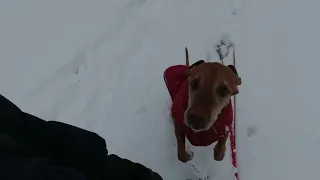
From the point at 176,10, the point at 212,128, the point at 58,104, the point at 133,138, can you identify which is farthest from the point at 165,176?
the point at 176,10

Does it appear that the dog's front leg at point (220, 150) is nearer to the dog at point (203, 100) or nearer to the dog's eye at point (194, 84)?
the dog at point (203, 100)

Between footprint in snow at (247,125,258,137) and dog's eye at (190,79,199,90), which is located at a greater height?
dog's eye at (190,79,199,90)

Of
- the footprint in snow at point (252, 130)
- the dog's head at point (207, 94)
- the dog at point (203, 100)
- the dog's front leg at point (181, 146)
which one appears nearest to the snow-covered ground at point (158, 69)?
the footprint in snow at point (252, 130)

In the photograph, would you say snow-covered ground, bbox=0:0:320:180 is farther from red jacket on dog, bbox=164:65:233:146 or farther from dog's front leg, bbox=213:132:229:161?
red jacket on dog, bbox=164:65:233:146

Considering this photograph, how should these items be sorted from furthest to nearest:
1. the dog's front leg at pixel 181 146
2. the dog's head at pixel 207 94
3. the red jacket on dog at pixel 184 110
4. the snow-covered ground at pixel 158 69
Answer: the snow-covered ground at pixel 158 69 < the dog's front leg at pixel 181 146 < the red jacket on dog at pixel 184 110 < the dog's head at pixel 207 94

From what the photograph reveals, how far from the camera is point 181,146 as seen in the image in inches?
117

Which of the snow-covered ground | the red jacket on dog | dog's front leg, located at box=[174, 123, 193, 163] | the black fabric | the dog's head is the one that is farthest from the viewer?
the snow-covered ground

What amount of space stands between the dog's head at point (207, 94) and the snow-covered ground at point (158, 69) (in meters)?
0.87

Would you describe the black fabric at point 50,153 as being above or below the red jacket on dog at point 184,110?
below

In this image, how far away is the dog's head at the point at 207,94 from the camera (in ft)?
7.90

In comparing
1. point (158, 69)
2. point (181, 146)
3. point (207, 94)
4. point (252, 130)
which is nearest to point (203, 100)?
point (207, 94)

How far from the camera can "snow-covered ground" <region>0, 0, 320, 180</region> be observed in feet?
10.8

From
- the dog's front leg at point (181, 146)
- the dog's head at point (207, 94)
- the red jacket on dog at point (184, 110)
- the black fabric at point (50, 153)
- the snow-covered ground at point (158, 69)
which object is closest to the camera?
the black fabric at point (50, 153)

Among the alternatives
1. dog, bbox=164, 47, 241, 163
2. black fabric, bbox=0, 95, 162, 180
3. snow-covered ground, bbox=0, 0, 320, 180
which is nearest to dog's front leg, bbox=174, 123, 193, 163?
dog, bbox=164, 47, 241, 163
